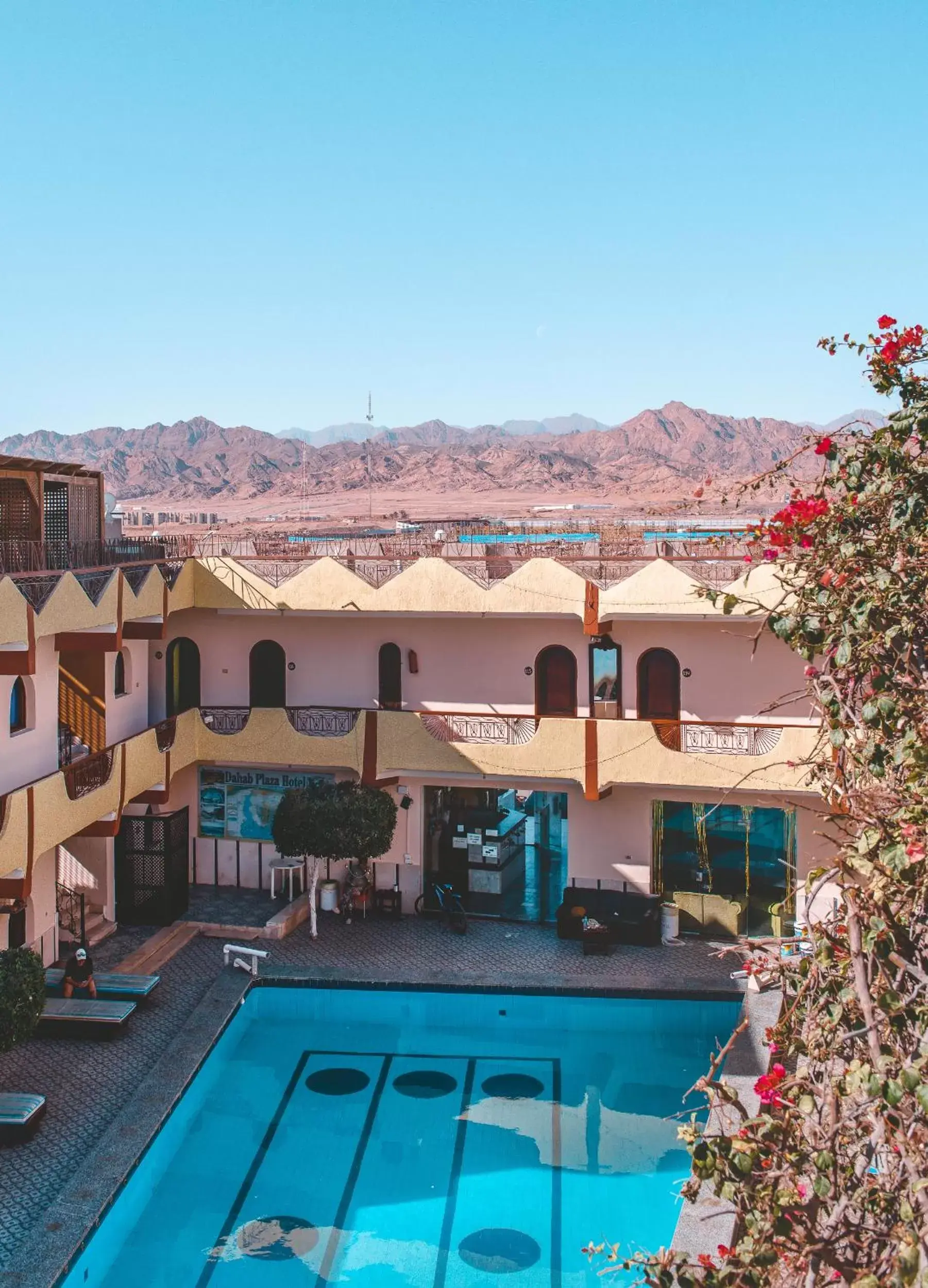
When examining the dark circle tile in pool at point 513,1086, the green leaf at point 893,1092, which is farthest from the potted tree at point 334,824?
the green leaf at point 893,1092

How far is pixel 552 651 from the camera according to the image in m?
21.5

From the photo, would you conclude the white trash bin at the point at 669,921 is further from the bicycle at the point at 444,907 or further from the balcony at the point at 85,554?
the balcony at the point at 85,554

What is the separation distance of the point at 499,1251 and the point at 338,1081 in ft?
14.8

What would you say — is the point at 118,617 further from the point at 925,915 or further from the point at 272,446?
the point at 272,446

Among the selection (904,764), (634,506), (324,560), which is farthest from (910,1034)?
(634,506)

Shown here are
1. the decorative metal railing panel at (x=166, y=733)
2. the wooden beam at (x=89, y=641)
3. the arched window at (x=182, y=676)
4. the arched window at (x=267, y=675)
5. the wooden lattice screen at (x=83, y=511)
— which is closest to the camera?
the wooden beam at (x=89, y=641)

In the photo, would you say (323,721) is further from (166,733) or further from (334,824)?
(166,733)

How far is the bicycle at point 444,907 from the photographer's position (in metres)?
21.3

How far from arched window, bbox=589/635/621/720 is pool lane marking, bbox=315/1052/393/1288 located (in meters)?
7.27

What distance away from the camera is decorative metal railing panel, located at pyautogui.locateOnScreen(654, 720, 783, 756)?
1919 cm

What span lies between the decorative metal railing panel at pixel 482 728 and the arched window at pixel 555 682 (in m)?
1.31

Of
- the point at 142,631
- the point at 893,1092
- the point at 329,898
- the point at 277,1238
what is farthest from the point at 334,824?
the point at 893,1092

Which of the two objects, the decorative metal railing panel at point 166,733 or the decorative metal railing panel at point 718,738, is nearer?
the decorative metal railing panel at point 718,738

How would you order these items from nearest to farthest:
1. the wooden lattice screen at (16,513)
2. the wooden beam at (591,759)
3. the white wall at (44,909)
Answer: the white wall at (44,909) → the wooden lattice screen at (16,513) → the wooden beam at (591,759)
